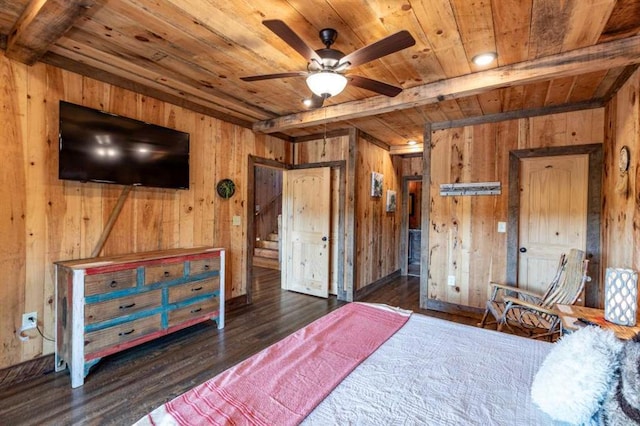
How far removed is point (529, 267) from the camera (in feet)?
11.7

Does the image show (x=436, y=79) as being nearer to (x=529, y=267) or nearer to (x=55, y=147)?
(x=529, y=267)

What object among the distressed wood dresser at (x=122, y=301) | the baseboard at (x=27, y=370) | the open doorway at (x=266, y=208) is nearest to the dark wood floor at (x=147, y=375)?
the baseboard at (x=27, y=370)

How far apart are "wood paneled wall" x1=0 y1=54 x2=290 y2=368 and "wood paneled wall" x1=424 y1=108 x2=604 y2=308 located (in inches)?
126

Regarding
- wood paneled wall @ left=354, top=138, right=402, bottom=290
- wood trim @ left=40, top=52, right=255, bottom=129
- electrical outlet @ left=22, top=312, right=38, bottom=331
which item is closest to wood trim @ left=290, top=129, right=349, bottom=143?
wood paneled wall @ left=354, top=138, right=402, bottom=290

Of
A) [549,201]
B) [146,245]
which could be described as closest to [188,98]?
[146,245]

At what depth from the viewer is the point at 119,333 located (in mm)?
2482

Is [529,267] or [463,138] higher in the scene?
[463,138]

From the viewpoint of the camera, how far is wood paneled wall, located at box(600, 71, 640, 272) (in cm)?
233

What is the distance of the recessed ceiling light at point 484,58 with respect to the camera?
233 cm

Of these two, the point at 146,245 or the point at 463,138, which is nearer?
the point at 146,245

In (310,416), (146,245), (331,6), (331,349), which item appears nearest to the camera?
(310,416)

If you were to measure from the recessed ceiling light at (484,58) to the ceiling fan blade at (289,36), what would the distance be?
1344mm

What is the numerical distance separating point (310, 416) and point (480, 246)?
348 cm

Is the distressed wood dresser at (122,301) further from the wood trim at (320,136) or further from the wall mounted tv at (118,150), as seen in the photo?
the wood trim at (320,136)
